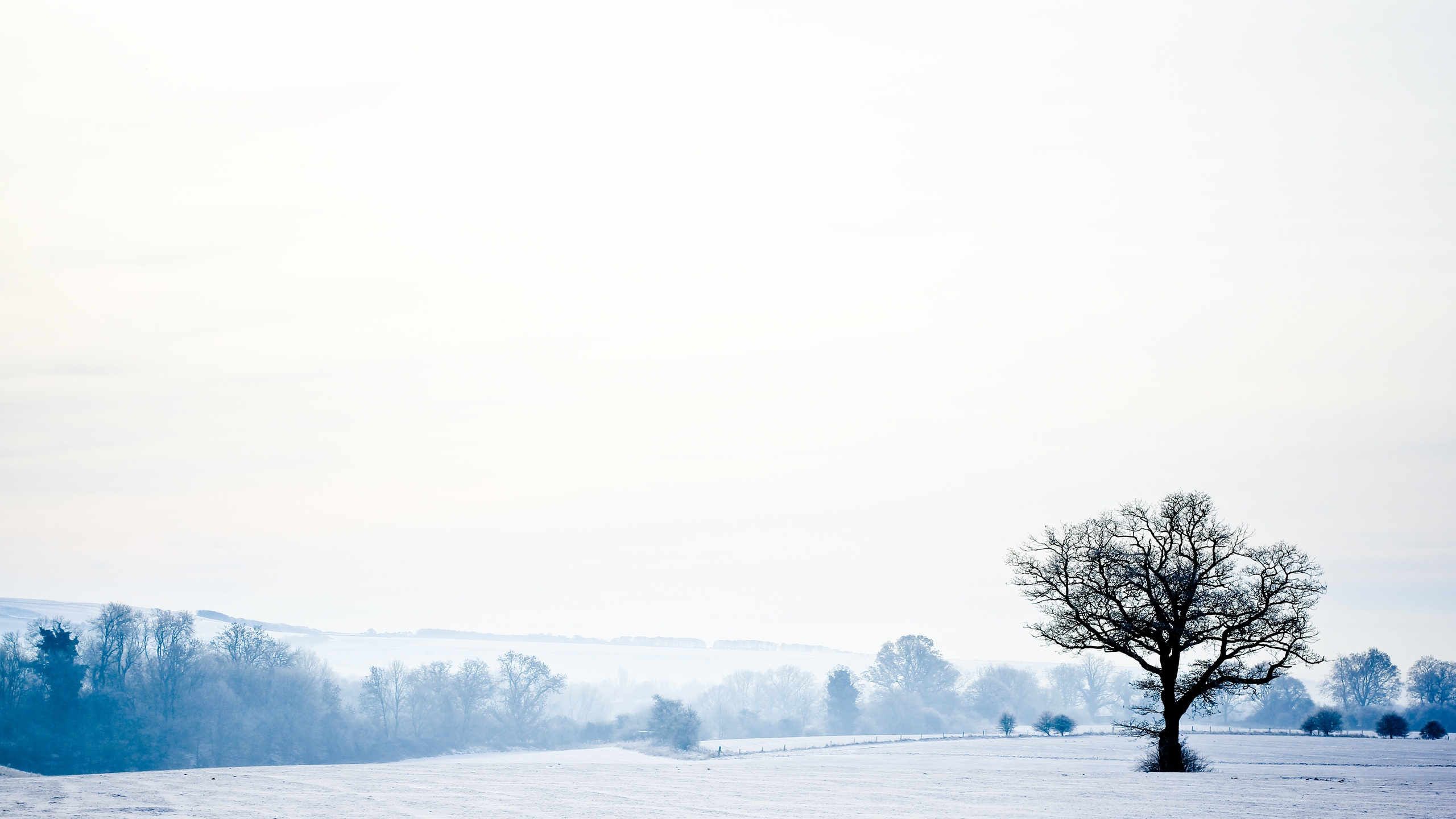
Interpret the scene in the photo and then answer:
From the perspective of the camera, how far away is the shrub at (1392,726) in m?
90.4

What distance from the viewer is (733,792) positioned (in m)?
27.0

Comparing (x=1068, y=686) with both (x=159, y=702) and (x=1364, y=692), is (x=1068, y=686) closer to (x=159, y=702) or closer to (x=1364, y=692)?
(x=1364, y=692)

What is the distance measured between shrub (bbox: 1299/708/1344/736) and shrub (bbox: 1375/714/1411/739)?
5.39 metres

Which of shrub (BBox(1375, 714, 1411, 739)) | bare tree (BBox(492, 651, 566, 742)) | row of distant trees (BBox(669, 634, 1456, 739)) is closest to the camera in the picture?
shrub (BBox(1375, 714, 1411, 739))

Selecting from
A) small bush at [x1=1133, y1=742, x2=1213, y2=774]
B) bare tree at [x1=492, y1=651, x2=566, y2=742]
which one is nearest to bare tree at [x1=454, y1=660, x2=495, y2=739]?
bare tree at [x1=492, y1=651, x2=566, y2=742]

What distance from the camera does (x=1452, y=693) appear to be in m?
128

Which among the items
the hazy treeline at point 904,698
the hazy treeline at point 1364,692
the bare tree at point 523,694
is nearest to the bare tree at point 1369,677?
the hazy treeline at point 1364,692

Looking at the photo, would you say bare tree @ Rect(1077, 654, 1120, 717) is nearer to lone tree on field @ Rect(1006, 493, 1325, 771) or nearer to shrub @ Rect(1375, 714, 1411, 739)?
shrub @ Rect(1375, 714, 1411, 739)

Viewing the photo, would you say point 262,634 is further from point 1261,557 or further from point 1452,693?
point 1452,693

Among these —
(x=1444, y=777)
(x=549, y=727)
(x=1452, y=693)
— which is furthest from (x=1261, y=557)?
(x=1452, y=693)

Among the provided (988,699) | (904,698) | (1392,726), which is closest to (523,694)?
(904,698)

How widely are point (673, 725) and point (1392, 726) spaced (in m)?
64.4

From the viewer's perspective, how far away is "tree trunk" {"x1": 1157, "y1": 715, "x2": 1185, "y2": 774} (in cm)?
3322

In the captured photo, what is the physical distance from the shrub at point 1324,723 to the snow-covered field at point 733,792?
211 feet
